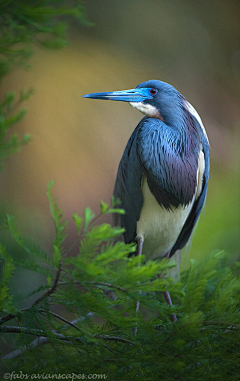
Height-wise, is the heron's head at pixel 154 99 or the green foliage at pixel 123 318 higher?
the heron's head at pixel 154 99

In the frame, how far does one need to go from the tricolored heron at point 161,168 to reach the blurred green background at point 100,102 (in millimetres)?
511

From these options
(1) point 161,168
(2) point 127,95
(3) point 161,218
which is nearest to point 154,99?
(2) point 127,95

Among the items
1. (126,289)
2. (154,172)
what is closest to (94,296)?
(126,289)

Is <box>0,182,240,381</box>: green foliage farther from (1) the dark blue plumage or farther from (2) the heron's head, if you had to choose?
(2) the heron's head

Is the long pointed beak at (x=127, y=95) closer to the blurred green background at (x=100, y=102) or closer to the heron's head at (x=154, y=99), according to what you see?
the heron's head at (x=154, y=99)

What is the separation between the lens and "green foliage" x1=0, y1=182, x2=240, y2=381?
1.45 feet

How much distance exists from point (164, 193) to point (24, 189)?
820mm

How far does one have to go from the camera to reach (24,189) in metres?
1.61

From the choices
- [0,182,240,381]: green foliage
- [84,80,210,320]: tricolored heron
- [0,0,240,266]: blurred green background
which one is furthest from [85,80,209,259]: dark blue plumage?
[0,0,240,266]: blurred green background

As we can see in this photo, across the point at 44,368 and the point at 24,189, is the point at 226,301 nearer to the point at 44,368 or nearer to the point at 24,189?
the point at 44,368

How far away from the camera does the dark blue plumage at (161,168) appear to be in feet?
3.07

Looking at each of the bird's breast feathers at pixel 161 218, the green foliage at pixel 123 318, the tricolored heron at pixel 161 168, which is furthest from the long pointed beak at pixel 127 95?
the green foliage at pixel 123 318

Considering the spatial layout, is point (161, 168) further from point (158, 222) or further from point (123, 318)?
point (123, 318)

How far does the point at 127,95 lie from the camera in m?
0.99
